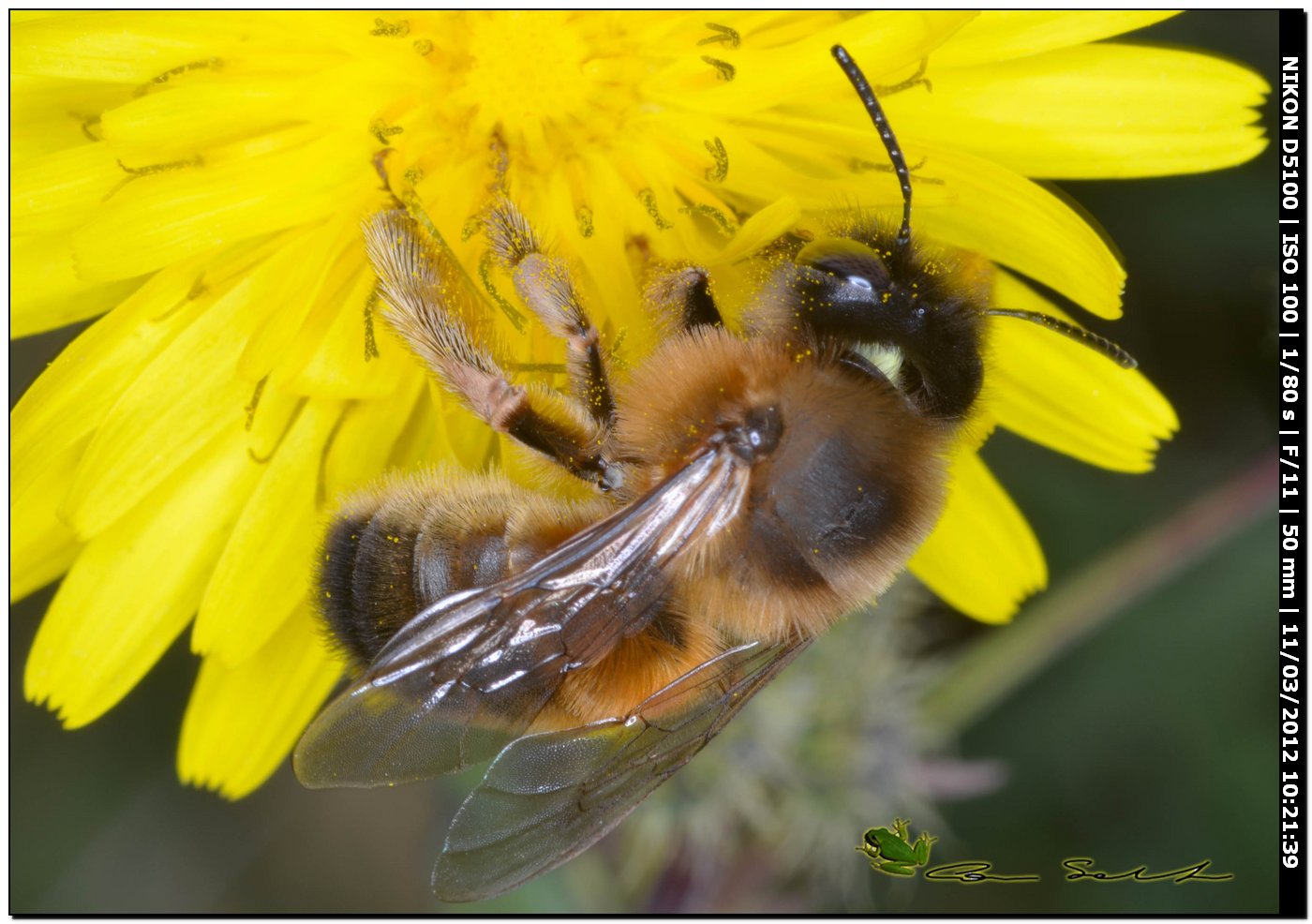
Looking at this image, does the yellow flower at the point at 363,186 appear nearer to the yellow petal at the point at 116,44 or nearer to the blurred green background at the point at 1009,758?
the yellow petal at the point at 116,44

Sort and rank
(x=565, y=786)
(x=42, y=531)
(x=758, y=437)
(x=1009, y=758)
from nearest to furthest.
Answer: (x=758, y=437)
(x=565, y=786)
(x=42, y=531)
(x=1009, y=758)

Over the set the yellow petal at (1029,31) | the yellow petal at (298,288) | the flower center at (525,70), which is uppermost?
the yellow petal at (1029,31)

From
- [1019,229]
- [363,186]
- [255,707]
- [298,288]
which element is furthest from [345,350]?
[1019,229]

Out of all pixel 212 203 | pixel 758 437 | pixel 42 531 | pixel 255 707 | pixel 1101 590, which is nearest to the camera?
pixel 758 437

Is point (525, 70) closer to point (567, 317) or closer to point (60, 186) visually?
point (567, 317)

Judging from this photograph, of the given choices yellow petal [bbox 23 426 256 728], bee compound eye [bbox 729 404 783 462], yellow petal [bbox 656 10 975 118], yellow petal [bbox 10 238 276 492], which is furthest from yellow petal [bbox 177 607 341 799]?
yellow petal [bbox 656 10 975 118]

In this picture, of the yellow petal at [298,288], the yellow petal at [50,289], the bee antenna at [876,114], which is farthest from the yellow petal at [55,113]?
the bee antenna at [876,114]
